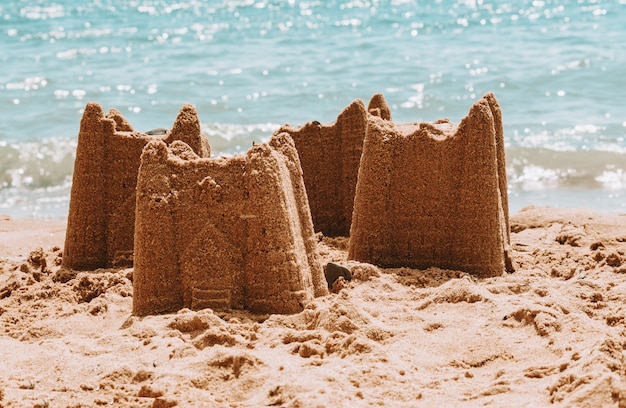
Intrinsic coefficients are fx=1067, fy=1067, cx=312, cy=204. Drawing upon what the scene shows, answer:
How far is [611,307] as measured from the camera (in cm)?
528

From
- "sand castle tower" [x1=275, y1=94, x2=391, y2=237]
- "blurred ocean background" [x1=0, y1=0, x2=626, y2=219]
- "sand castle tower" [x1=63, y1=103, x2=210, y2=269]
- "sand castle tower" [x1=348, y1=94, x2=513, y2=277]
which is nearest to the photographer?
"sand castle tower" [x1=348, y1=94, x2=513, y2=277]

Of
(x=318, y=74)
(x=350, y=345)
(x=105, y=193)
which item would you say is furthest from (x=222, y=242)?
(x=318, y=74)

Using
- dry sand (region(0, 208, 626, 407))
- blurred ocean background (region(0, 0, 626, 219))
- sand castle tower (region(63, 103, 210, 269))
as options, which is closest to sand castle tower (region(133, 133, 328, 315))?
dry sand (region(0, 208, 626, 407))

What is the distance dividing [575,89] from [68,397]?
1478cm

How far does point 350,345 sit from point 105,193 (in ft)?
8.49

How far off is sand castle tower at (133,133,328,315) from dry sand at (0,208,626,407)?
0.42 feet

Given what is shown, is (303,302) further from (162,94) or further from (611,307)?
(162,94)

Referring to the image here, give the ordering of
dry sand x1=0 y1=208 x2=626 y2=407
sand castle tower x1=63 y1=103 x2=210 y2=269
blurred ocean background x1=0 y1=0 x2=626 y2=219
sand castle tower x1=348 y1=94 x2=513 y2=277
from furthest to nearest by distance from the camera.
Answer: blurred ocean background x1=0 y1=0 x2=626 y2=219
sand castle tower x1=63 y1=103 x2=210 y2=269
sand castle tower x1=348 y1=94 x2=513 y2=277
dry sand x1=0 y1=208 x2=626 y2=407

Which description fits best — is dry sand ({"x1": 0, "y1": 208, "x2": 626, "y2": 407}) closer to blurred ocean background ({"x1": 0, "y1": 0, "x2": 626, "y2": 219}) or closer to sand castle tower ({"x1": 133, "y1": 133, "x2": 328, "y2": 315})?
sand castle tower ({"x1": 133, "y1": 133, "x2": 328, "y2": 315})

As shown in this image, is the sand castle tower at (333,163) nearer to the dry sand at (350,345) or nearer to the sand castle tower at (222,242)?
the dry sand at (350,345)

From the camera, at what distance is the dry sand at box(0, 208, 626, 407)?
4125 millimetres

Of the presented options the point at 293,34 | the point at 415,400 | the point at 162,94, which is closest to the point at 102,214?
the point at 415,400

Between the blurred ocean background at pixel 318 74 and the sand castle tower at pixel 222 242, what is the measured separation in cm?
643

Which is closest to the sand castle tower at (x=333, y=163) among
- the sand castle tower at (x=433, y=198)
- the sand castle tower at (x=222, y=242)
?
the sand castle tower at (x=433, y=198)
